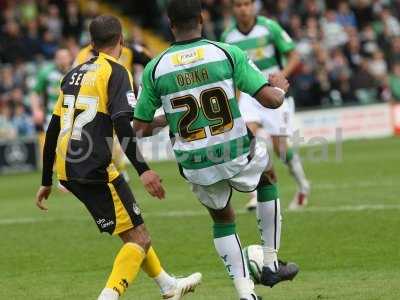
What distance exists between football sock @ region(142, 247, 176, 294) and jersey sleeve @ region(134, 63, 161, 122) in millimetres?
1145

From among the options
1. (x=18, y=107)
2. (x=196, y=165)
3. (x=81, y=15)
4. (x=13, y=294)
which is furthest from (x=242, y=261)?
(x=81, y=15)

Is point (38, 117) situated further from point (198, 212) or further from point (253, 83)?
point (253, 83)

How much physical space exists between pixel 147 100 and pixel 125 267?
120 cm

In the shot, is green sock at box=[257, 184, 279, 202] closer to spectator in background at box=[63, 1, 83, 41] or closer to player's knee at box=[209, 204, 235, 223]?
player's knee at box=[209, 204, 235, 223]

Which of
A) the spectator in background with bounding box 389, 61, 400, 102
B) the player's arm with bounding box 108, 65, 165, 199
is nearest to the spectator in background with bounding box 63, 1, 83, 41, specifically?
the spectator in background with bounding box 389, 61, 400, 102

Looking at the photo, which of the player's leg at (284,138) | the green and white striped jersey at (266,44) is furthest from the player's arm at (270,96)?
the green and white striped jersey at (266,44)

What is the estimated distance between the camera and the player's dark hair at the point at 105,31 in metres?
7.64

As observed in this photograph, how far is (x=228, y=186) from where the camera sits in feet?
24.7

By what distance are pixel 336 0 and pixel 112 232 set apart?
24.6m

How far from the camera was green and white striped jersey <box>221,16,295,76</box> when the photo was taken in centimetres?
1319

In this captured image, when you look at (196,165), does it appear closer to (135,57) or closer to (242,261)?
(242,261)

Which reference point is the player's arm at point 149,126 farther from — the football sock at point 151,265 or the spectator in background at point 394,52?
the spectator in background at point 394,52

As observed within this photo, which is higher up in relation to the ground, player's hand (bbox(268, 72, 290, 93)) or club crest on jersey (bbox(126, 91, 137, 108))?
player's hand (bbox(268, 72, 290, 93))

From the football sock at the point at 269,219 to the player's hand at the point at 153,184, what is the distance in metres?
1.12
